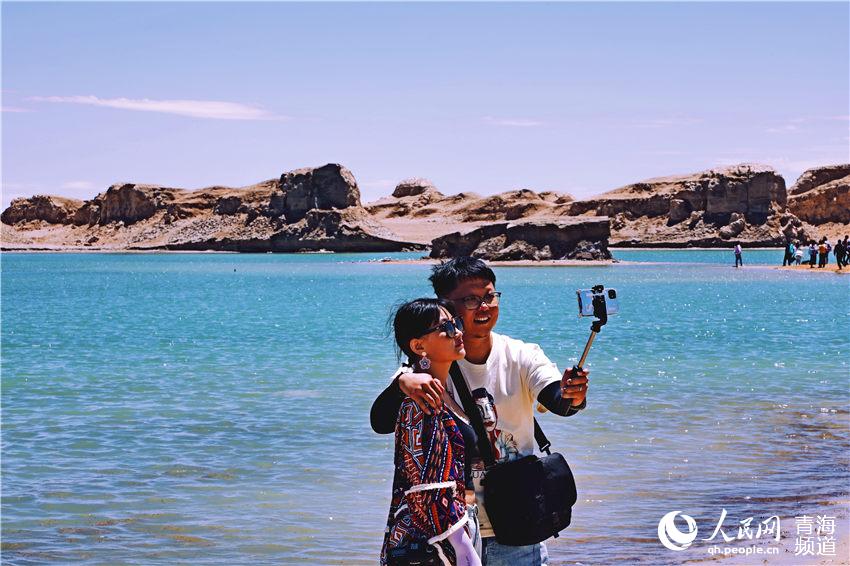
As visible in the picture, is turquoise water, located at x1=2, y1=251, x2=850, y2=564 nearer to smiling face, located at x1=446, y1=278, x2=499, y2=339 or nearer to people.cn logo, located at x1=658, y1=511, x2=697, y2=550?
people.cn logo, located at x1=658, y1=511, x2=697, y2=550

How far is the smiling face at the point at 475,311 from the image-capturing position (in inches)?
167

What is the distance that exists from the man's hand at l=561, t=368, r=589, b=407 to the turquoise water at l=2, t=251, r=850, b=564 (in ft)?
13.2

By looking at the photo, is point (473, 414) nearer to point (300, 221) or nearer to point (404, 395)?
point (404, 395)

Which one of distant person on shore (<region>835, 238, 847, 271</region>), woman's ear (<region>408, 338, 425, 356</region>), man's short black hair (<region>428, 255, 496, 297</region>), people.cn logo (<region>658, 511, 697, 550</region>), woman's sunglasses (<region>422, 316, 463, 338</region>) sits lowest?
people.cn logo (<region>658, 511, 697, 550</region>)

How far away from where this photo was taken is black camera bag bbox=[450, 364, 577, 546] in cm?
412

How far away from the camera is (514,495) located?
4121 millimetres

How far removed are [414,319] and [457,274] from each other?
0.38m

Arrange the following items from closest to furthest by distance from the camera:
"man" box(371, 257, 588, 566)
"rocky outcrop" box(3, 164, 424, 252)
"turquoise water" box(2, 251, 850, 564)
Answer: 1. "man" box(371, 257, 588, 566)
2. "turquoise water" box(2, 251, 850, 564)
3. "rocky outcrop" box(3, 164, 424, 252)

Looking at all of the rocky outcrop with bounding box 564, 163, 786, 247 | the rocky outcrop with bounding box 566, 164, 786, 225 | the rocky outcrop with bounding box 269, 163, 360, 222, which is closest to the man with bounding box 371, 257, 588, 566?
the rocky outcrop with bounding box 269, 163, 360, 222

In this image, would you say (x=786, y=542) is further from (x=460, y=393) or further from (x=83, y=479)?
(x=83, y=479)

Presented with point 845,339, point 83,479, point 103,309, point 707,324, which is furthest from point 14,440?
point 103,309

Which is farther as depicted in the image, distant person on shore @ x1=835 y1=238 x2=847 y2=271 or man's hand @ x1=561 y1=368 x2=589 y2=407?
distant person on shore @ x1=835 y1=238 x2=847 y2=271

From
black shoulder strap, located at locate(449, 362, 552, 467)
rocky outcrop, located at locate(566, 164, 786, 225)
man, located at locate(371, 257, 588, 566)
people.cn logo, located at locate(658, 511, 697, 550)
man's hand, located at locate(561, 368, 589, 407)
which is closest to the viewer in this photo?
man's hand, located at locate(561, 368, 589, 407)

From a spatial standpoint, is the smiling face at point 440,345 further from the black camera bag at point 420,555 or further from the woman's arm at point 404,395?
the black camera bag at point 420,555
